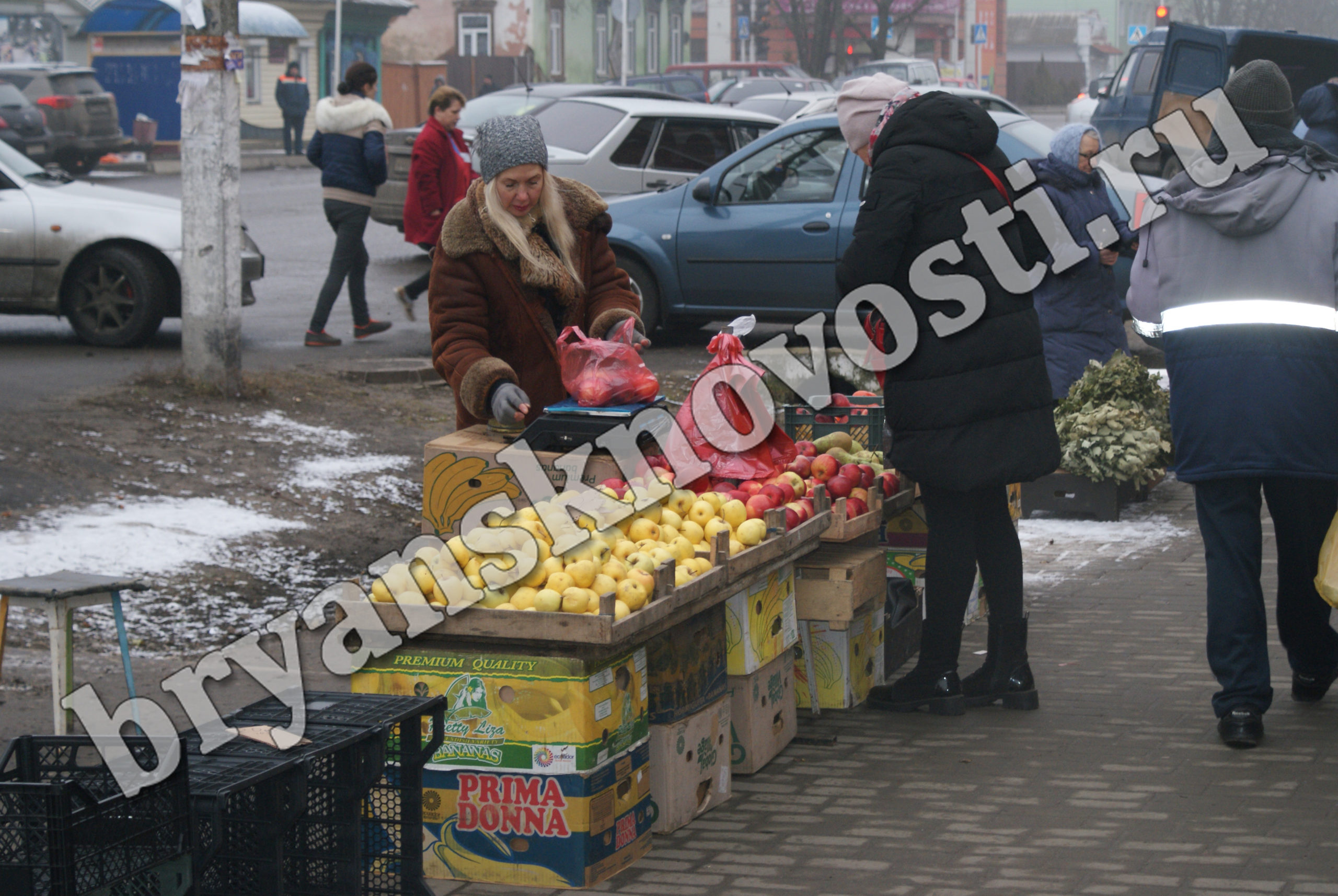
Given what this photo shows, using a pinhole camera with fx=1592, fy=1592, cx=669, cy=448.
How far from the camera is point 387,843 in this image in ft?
12.0

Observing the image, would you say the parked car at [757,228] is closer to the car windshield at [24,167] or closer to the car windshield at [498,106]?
the car windshield at [24,167]

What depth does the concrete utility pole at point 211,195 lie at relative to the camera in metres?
9.11

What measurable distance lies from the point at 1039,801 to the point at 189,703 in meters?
2.66

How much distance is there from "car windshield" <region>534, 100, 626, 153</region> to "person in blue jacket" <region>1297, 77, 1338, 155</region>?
606 cm

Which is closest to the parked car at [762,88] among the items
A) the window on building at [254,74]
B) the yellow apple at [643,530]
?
the window on building at [254,74]

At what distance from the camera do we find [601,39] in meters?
55.6

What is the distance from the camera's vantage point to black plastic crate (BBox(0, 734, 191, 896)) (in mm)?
2729

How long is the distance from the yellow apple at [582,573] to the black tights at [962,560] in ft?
4.68

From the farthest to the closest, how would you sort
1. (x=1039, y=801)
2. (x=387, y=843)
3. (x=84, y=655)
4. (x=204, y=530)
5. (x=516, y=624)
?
(x=204, y=530) → (x=84, y=655) → (x=1039, y=801) → (x=516, y=624) → (x=387, y=843)

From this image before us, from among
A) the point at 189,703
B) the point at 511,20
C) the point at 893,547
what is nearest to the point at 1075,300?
the point at 893,547

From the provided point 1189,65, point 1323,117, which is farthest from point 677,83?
point 1323,117

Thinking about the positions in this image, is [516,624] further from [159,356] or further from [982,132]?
[159,356]

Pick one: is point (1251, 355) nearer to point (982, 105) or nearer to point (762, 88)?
point (982, 105)

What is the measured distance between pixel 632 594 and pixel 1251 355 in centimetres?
202
